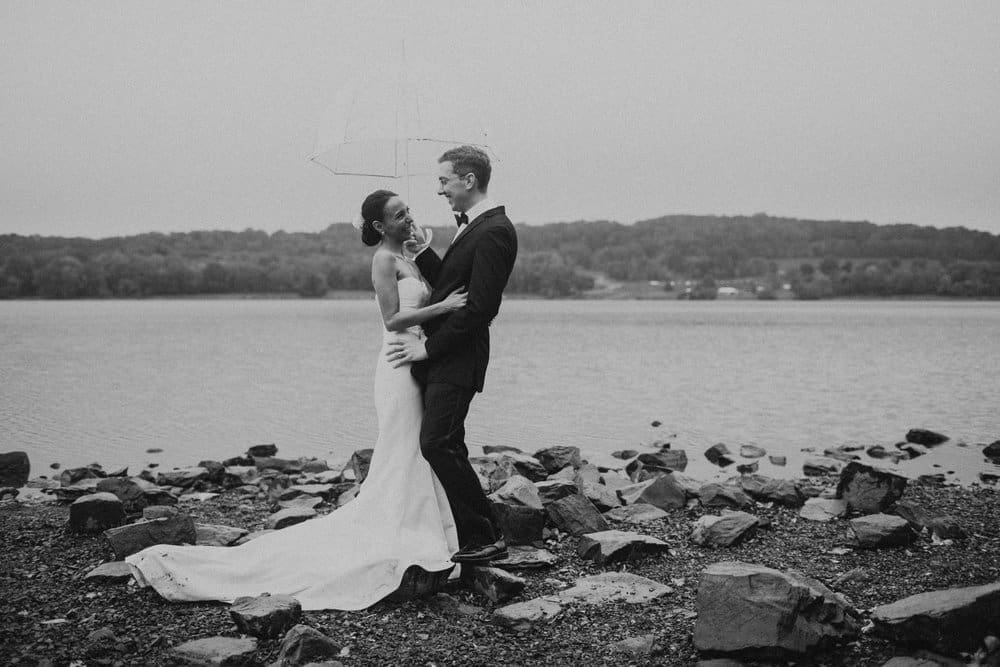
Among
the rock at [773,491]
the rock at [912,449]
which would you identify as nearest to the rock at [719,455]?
the rock at [912,449]

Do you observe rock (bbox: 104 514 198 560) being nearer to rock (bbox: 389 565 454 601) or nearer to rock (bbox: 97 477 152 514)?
rock (bbox: 97 477 152 514)

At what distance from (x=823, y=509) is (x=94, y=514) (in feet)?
26.0

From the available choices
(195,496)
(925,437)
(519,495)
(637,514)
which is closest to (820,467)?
(925,437)

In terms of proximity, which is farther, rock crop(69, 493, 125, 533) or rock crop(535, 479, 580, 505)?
rock crop(535, 479, 580, 505)

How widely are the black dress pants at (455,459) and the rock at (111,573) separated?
2.63 metres

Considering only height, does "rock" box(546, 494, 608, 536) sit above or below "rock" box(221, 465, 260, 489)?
above

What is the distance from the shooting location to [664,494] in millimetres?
10320

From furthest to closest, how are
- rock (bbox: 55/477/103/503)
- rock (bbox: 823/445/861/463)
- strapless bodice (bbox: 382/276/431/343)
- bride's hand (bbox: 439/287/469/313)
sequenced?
rock (bbox: 823/445/861/463), rock (bbox: 55/477/103/503), strapless bodice (bbox: 382/276/431/343), bride's hand (bbox: 439/287/469/313)

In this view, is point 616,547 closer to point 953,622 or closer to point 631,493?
point 953,622

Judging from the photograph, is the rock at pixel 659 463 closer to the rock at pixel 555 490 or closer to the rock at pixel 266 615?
the rock at pixel 555 490

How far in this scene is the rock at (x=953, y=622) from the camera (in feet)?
17.4

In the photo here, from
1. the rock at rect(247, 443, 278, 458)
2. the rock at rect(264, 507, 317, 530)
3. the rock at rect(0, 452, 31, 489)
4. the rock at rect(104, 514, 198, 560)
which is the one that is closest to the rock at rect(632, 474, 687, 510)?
the rock at rect(264, 507, 317, 530)

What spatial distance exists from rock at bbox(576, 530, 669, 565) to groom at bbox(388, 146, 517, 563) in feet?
3.82

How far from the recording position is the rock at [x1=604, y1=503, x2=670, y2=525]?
9.48 m
